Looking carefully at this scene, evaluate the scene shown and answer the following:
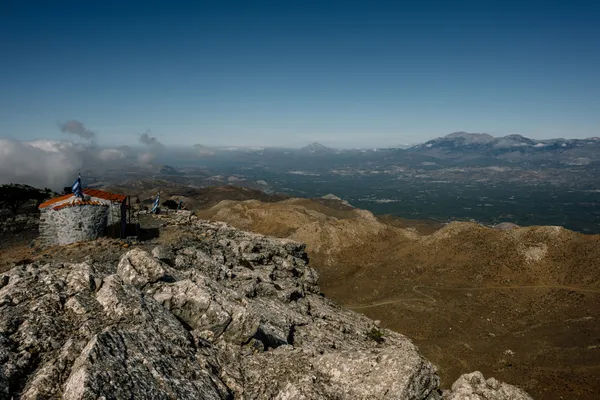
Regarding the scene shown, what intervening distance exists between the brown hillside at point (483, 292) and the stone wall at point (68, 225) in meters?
31.1

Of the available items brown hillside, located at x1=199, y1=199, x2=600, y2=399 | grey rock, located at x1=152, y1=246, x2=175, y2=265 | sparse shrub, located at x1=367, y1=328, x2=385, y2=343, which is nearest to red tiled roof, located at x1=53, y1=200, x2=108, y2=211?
grey rock, located at x1=152, y1=246, x2=175, y2=265

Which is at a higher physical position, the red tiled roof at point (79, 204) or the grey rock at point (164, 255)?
the red tiled roof at point (79, 204)

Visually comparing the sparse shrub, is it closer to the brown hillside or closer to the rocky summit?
the rocky summit

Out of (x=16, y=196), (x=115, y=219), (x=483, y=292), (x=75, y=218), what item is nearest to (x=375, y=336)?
(x=115, y=219)

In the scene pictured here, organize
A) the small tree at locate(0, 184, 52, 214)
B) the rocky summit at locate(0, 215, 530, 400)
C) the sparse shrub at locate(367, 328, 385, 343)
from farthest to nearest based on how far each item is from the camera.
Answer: the small tree at locate(0, 184, 52, 214) < the sparse shrub at locate(367, 328, 385, 343) < the rocky summit at locate(0, 215, 530, 400)

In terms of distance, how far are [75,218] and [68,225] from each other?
64cm

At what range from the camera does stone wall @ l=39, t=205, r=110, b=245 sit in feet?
79.4

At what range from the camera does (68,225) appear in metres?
24.4

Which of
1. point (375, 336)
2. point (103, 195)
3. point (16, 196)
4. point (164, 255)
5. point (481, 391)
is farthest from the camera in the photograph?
point (16, 196)

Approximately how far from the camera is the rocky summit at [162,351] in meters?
8.95

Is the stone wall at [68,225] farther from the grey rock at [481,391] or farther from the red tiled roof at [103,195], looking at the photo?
the grey rock at [481,391]

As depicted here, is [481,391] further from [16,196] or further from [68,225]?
[16,196]

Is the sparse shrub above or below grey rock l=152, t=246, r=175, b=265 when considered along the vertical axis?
below

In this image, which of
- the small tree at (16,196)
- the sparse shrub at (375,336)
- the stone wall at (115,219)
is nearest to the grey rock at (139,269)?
the stone wall at (115,219)
